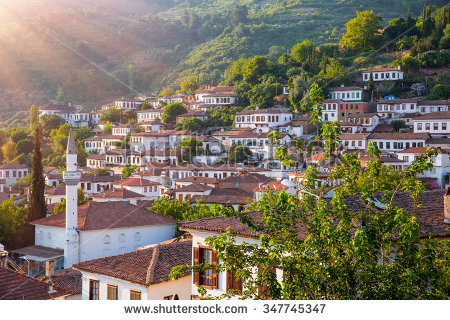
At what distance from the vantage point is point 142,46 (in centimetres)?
17500

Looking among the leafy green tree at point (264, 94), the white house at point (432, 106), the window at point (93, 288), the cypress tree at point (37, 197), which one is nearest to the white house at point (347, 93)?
the white house at point (432, 106)

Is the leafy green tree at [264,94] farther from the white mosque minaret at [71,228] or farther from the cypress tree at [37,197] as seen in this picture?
the white mosque minaret at [71,228]

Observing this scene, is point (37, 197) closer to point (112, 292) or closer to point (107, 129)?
point (112, 292)

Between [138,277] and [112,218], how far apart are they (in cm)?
1576

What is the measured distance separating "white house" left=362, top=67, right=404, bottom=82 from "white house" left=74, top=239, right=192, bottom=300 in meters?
58.9

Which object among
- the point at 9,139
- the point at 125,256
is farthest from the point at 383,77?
the point at 125,256

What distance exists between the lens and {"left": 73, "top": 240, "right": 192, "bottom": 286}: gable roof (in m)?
13.6

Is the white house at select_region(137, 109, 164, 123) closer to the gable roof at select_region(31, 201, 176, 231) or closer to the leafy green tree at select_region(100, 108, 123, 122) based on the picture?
the leafy green tree at select_region(100, 108, 123, 122)

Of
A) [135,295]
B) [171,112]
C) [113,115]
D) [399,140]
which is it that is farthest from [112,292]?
[113,115]

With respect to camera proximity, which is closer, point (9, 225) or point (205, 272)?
point (205, 272)

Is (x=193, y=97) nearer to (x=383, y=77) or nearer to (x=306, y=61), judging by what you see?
(x=306, y=61)

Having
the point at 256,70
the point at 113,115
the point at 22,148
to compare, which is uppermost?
the point at 256,70

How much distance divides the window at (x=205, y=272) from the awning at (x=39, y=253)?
58.3 feet

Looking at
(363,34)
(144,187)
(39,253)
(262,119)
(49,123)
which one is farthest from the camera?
(363,34)
